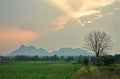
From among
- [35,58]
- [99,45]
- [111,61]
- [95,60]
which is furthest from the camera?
[35,58]

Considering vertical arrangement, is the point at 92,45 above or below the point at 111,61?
above

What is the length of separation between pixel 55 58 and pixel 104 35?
88.4 m

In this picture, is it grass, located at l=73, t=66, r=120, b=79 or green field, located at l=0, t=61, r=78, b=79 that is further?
green field, located at l=0, t=61, r=78, b=79

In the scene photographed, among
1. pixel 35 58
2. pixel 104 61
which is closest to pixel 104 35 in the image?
pixel 104 61

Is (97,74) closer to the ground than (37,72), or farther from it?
closer to the ground

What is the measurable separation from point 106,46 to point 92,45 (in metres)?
4.74

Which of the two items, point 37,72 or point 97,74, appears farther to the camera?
point 37,72

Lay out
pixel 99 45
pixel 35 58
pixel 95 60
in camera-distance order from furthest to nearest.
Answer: pixel 35 58
pixel 99 45
pixel 95 60

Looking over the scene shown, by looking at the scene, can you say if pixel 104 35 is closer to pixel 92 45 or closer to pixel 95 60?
pixel 92 45

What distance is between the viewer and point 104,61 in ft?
244

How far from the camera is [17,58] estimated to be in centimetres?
17775

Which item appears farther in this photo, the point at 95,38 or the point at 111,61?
the point at 95,38

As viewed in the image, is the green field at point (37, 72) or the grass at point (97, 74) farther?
the green field at point (37, 72)

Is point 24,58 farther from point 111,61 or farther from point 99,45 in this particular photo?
point 111,61
